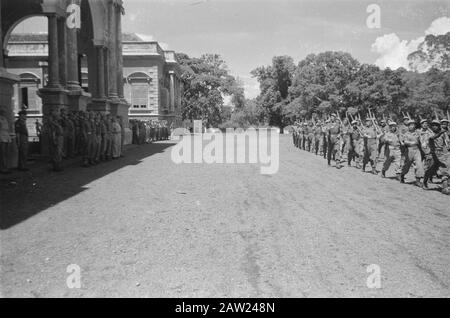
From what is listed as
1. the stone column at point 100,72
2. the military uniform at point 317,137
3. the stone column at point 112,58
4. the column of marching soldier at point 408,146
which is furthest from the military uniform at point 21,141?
the military uniform at point 317,137

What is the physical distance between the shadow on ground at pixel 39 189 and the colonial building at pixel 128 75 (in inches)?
1041

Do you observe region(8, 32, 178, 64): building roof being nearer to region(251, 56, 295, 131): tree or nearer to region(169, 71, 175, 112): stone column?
region(169, 71, 175, 112): stone column

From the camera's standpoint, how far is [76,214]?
7.03 meters

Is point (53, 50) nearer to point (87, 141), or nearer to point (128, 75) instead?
point (87, 141)

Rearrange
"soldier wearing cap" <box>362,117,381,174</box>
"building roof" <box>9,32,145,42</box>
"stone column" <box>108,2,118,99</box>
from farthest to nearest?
"building roof" <box>9,32,145,42</box>
"stone column" <box>108,2,118,99</box>
"soldier wearing cap" <box>362,117,381,174</box>

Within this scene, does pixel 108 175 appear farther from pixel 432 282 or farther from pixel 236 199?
pixel 432 282

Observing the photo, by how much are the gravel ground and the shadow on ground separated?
4 centimetres

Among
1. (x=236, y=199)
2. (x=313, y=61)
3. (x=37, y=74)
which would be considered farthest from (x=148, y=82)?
(x=236, y=199)

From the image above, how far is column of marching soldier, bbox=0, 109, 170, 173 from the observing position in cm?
1209

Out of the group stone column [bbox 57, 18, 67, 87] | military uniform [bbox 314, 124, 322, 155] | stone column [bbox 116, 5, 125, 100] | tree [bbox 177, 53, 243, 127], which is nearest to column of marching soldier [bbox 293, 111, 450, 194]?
military uniform [bbox 314, 124, 322, 155]

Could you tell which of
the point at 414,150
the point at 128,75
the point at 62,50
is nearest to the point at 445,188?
the point at 414,150

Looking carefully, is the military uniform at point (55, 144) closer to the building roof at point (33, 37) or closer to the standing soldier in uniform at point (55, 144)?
the standing soldier in uniform at point (55, 144)

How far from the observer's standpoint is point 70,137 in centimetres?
1592

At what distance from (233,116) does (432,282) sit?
105181 mm
